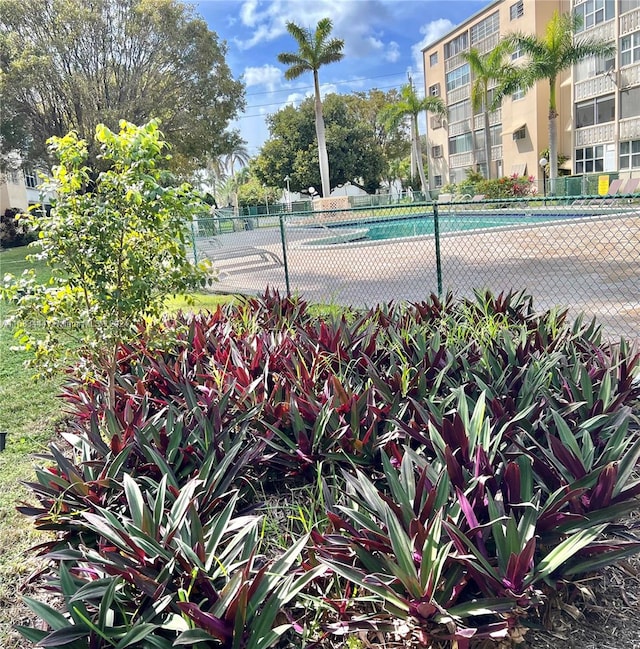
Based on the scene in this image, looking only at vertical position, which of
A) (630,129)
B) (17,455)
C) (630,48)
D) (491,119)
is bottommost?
(17,455)

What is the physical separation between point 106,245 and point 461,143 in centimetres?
4618

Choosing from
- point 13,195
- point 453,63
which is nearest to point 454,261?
point 13,195

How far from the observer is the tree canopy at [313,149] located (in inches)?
1697

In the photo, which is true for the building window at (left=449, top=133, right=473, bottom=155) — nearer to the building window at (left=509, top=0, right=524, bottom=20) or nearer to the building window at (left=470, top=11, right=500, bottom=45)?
the building window at (left=470, top=11, right=500, bottom=45)

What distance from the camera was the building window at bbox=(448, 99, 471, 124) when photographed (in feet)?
145

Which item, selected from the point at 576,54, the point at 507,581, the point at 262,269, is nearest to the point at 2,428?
the point at 507,581

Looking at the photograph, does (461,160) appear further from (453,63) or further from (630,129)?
(630,129)

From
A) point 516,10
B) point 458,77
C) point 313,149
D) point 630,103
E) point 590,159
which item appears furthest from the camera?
point 458,77

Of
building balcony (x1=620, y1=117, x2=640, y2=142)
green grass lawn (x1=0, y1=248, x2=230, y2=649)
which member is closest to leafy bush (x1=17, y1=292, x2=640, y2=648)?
green grass lawn (x1=0, y1=248, x2=230, y2=649)

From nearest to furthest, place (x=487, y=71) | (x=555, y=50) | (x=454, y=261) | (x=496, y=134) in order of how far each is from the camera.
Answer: (x=454, y=261) → (x=555, y=50) → (x=487, y=71) → (x=496, y=134)

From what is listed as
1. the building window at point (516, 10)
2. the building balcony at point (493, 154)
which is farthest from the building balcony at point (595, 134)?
the building window at point (516, 10)

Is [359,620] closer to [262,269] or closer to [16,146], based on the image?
[262,269]

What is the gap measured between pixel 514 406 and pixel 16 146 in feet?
75.6

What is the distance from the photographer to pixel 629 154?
29.3 metres
